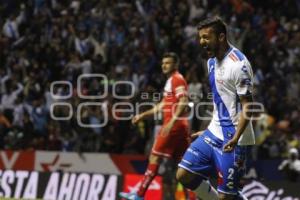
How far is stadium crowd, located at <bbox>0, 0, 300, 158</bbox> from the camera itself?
663 inches

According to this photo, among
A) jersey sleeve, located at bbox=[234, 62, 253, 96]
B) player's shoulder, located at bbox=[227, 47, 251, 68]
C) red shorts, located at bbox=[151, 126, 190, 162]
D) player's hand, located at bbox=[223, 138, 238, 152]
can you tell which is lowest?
red shorts, located at bbox=[151, 126, 190, 162]

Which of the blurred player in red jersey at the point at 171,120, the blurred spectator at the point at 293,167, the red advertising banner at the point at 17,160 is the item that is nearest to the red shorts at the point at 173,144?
the blurred player in red jersey at the point at 171,120

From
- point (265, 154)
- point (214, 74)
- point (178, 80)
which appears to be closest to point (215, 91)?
point (214, 74)

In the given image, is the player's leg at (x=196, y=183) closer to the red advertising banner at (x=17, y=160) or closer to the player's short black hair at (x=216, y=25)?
the player's short black hair at (x=216, y=25)

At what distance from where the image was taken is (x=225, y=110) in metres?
7.75

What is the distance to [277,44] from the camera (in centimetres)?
1875

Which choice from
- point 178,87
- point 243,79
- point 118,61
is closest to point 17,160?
point 118,61

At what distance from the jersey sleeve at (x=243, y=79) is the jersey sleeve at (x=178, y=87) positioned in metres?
3.49

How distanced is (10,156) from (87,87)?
2263mm

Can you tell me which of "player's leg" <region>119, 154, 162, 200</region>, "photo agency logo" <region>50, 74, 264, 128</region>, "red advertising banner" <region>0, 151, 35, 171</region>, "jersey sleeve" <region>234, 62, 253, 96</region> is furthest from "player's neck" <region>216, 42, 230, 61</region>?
"red advertising banner" <region>0, 151, 35, 171</region>

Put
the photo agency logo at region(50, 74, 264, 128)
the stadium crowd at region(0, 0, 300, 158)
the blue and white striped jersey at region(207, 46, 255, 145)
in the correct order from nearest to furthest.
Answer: the blue and white striped jersey at region(207, 46, 255, 145) → the photo agency logo at region(50, 74, 264, 128) → the stadium crowd at region(0, 0, 300, 158)

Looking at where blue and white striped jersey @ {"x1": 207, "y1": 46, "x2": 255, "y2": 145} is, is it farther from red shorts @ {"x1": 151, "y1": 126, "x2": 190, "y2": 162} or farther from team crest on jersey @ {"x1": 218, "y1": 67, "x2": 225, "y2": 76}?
red shorts @ {"x1": 151, "y1": 126, "x2": 190, "y2": 162}

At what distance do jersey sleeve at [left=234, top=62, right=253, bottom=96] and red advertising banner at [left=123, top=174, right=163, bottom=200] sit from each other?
4.91 m

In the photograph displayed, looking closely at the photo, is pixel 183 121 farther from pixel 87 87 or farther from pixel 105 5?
pixel 105 5
